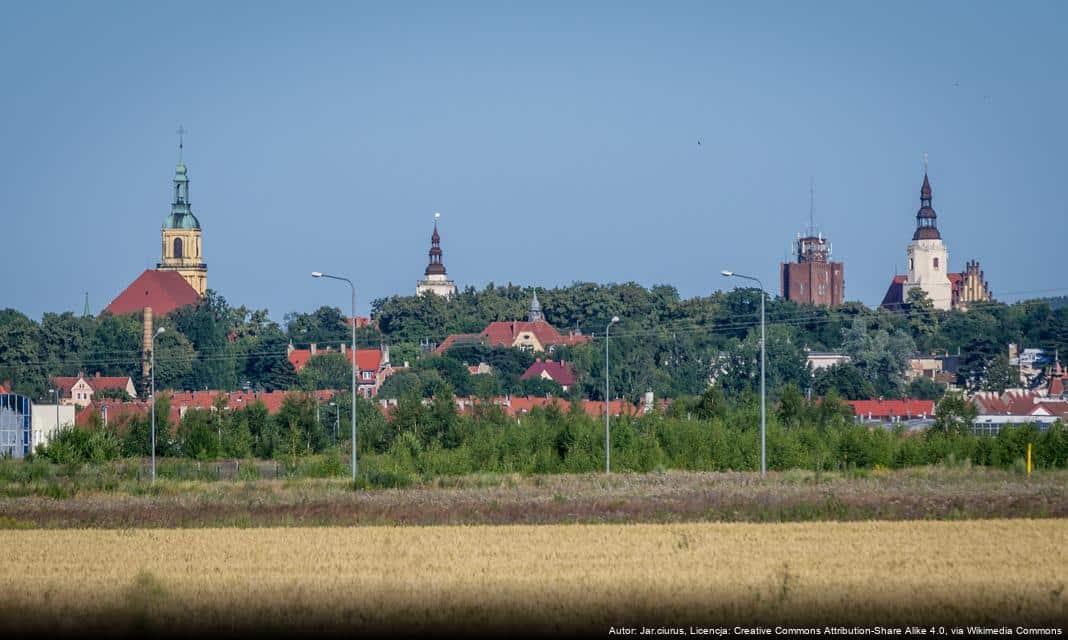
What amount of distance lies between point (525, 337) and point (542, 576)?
5675 inches

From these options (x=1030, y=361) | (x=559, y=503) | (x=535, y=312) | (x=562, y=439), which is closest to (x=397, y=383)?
(x=535, y=312)

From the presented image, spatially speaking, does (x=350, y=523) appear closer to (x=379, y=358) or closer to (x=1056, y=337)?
(x=379, y=358)

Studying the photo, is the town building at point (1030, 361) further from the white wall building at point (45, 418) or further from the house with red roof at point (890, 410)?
the white wall building at point (45, 418)

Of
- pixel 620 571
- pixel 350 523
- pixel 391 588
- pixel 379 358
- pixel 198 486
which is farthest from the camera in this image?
pixel 379 358

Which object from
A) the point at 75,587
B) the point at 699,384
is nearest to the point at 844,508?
the point at 75,587

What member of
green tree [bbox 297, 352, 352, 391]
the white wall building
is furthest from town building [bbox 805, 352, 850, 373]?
the white wall building

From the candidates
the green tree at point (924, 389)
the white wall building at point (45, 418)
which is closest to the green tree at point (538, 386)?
the green tree at point (924, 389)

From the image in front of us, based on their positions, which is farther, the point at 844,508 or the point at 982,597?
the point at 844,508

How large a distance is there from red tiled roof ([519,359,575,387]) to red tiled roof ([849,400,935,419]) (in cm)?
2962

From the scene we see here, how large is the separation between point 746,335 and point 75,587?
5289 inches

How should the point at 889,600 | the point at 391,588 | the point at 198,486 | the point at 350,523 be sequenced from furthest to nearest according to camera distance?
the point at 198,486 < the point at 350,523 < the point at 391,588 < the point at 889,600

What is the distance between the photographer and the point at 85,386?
454 ft

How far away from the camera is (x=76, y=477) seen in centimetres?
5834

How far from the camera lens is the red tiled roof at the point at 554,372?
143m
